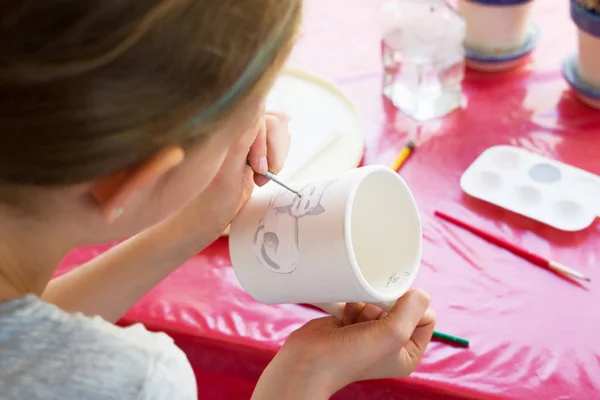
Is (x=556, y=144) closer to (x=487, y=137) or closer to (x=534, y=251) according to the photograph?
(x=487, y=137)

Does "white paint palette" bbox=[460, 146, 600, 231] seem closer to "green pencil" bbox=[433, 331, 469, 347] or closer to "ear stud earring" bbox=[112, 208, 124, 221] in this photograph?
"green pencil" bbox=[433, 331, 469, 347]

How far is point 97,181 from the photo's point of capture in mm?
426

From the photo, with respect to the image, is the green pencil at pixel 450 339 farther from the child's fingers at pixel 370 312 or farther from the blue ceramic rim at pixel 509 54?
the blue ceramic rim at pixel 509 54

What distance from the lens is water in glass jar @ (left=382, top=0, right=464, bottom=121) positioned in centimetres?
95

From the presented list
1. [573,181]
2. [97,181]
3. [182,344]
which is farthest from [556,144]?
[97,181]

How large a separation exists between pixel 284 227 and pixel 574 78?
555mm

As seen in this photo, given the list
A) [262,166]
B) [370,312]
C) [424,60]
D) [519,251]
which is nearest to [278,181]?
[262,166]

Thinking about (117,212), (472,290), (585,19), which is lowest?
(472,290)

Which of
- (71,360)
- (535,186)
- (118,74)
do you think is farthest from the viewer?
(535,186)

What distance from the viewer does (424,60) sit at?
3.21ft

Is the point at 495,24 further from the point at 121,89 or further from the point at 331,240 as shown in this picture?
the point at 121,89

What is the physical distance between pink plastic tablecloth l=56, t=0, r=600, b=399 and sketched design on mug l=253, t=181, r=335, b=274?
159 mm

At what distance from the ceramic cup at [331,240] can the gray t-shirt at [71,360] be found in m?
0.11

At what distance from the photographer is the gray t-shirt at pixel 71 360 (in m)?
0.49
